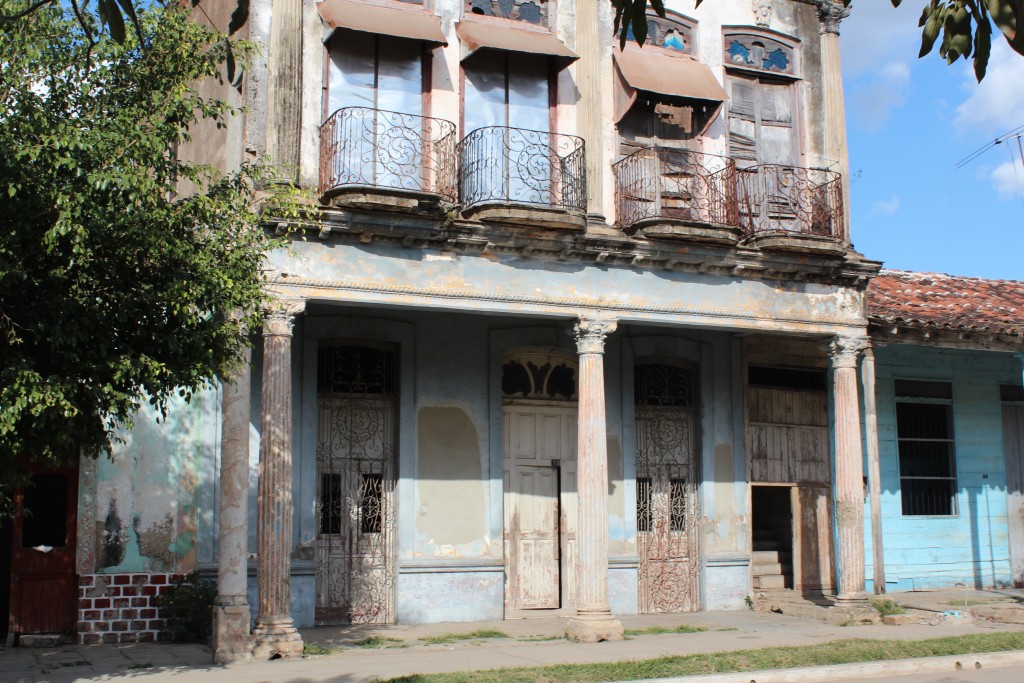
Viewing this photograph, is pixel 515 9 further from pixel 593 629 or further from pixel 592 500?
pixel 593 629

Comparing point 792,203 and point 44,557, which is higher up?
point 792,203

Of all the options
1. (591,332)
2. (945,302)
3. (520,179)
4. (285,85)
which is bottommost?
(591,332)

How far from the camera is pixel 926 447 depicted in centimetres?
1806

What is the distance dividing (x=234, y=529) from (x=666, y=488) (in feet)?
21.9

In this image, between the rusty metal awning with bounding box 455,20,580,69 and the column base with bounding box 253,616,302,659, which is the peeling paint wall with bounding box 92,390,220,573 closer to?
the column base with bounding box 253,616,302,659

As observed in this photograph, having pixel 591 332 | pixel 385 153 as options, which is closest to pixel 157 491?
pixel 385 153

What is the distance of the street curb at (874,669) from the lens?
995 cm

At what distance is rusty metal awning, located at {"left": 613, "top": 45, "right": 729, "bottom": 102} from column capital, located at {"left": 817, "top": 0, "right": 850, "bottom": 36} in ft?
7.00

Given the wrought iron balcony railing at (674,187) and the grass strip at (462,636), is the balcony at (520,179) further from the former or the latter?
the grass strip at (462,636)

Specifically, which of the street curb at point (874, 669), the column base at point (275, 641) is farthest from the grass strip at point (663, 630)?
the column base at point (275, 641)

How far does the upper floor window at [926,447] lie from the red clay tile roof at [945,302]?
145 centimetres

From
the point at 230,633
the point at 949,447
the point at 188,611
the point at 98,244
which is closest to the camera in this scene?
the point at 98,244

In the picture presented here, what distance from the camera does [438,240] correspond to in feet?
41.7

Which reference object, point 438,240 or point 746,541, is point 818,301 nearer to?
point 746,541
